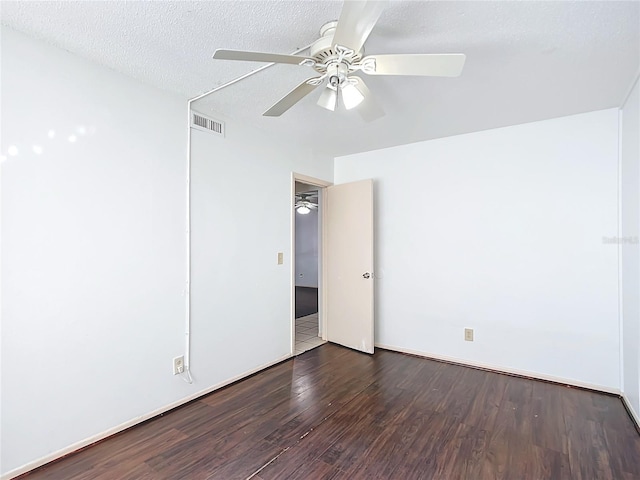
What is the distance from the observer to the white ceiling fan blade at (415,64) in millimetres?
1445

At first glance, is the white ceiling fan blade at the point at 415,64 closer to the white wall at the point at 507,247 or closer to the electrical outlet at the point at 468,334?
the white wall at the point at 507,247

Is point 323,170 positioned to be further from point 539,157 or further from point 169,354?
point 169,354

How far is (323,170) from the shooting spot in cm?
408

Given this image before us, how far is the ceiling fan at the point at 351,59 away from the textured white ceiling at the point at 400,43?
22 cm

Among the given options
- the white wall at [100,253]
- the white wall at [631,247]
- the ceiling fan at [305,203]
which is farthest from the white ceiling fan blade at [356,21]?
the ceiling fan at [305,203]

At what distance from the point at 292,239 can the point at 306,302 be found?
144 inches

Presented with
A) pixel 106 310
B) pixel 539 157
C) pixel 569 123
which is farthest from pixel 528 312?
pixel 106 310

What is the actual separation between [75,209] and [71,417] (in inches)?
48.1

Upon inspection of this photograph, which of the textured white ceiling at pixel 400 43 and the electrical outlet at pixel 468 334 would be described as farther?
the electrical outlet at pixel 468 334

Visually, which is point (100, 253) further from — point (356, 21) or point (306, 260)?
point (306, 260)

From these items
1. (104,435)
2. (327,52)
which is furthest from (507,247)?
(104,435)

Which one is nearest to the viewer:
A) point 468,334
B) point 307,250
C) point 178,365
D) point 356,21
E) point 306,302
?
point 356,21

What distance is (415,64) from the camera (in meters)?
1.50

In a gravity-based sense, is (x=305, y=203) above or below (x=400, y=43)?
below
